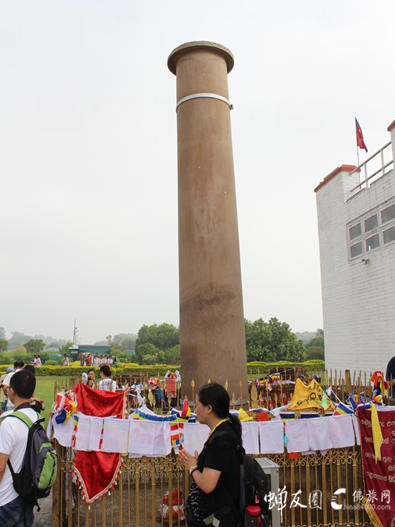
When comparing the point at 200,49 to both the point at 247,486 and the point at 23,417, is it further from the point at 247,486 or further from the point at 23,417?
the point at 247,486

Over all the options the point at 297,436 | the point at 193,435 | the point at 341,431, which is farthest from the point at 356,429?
the point at 193,435

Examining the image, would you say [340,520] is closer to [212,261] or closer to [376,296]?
[212,261]

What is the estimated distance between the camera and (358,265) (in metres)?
13.2

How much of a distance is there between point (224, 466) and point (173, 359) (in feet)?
188

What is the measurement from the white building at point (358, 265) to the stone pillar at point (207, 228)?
6.95 meters

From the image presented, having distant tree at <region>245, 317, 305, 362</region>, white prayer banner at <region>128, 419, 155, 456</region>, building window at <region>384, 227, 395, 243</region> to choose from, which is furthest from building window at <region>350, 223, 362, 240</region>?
distant tree at <region>245, 317, 305, 362</region>

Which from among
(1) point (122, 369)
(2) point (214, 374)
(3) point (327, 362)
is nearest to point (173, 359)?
(1) point (122, 369)

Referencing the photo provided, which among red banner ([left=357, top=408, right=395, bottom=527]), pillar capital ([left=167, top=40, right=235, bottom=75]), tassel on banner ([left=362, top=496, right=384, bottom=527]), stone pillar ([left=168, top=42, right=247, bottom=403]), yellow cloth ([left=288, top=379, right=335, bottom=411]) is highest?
pillar capital ([left=167, top=40, right=235, bottom=75])

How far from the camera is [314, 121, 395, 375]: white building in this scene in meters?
11.8

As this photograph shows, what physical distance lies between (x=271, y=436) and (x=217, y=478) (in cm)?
226

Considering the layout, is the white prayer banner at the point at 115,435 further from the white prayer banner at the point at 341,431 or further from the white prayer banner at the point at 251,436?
the white prayer banner at the point at 341,431

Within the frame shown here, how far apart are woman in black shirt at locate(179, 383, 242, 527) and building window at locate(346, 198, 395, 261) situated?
10.5 m

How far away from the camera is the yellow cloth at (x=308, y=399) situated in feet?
17.0

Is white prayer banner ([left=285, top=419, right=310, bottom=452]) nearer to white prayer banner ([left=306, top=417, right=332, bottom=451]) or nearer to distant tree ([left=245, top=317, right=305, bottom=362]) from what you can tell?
white prayer banner ([left=306, top=417, right=332, bottom=451])
